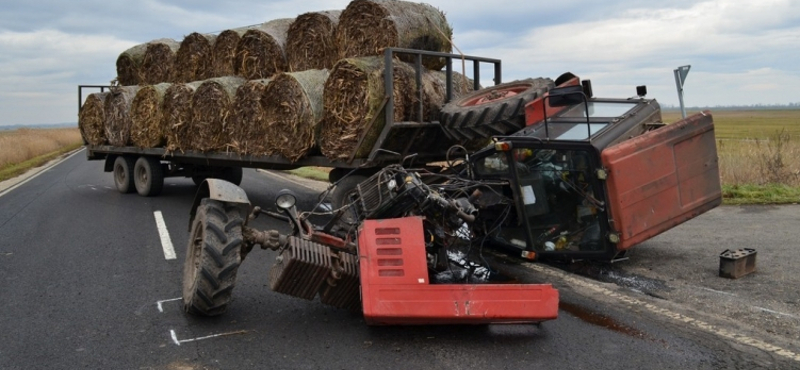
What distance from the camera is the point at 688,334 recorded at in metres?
4.72

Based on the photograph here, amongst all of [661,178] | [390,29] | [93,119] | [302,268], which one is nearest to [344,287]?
[302,268]

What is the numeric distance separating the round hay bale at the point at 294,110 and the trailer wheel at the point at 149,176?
4.81 meters

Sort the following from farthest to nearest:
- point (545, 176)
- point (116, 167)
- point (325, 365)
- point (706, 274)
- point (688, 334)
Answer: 1. point (116, 167)
2. point (706, 274)
3. point (545, 176)
4. point (688, 334)
5. point (325, 365)

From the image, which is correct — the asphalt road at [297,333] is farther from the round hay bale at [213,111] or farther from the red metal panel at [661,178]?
the round hay bale at [213,111]

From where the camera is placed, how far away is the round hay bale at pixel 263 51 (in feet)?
33.9

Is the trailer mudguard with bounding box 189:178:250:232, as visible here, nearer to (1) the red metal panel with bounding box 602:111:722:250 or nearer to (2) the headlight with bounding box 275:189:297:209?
(2) the headlight with bounding box 275:189:297:209

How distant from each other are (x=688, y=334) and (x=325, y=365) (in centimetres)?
252

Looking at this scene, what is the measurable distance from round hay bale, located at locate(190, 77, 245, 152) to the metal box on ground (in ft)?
22.9

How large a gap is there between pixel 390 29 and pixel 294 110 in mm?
1632

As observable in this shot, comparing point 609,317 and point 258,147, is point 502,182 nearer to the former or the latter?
point 609,317

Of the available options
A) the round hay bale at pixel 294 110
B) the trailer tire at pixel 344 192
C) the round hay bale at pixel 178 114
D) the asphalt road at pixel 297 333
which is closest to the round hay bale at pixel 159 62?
the round hay bale at pixel 178 114

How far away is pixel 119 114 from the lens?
1328cm

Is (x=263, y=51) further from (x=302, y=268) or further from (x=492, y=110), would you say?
(x=302, y=268)

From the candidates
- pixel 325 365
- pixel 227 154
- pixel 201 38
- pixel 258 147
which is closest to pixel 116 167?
pixel 201 38
